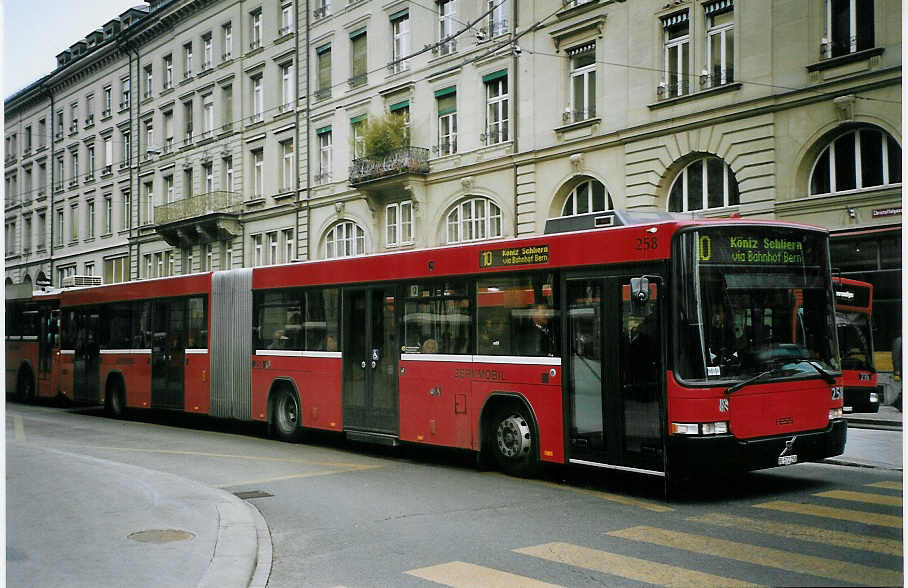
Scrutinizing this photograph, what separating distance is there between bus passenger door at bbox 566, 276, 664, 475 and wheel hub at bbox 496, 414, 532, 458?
756mm

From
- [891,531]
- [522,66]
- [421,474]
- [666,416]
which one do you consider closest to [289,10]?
[522,66]

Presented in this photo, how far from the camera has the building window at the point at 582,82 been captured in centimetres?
2148

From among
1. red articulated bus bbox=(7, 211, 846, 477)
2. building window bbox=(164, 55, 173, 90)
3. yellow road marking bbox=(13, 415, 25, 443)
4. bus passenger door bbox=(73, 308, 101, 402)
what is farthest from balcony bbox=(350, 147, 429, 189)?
yellow road marking bbox=(13, 415, 25, 443)

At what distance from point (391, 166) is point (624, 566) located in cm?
1607

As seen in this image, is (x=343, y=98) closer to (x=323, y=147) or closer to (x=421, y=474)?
(x=323, y=147)

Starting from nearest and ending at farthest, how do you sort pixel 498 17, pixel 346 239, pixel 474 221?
1. pixel 346 239
2. pixel 498 17
3. pixel 474 221

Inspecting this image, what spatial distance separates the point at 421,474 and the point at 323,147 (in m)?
10.2

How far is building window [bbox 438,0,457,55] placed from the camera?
18375 mm

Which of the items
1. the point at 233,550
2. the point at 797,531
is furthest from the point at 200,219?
the point at 797,531

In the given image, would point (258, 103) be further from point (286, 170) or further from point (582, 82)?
point (582, 82)

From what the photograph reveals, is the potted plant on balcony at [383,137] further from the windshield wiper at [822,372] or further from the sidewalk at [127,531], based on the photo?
the windshield wiper at [822,372]

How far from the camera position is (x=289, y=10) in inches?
645

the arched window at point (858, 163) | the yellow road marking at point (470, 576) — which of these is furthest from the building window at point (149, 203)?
the yellow road marking at point (470, 576)

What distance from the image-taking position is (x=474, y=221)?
74.8ft
